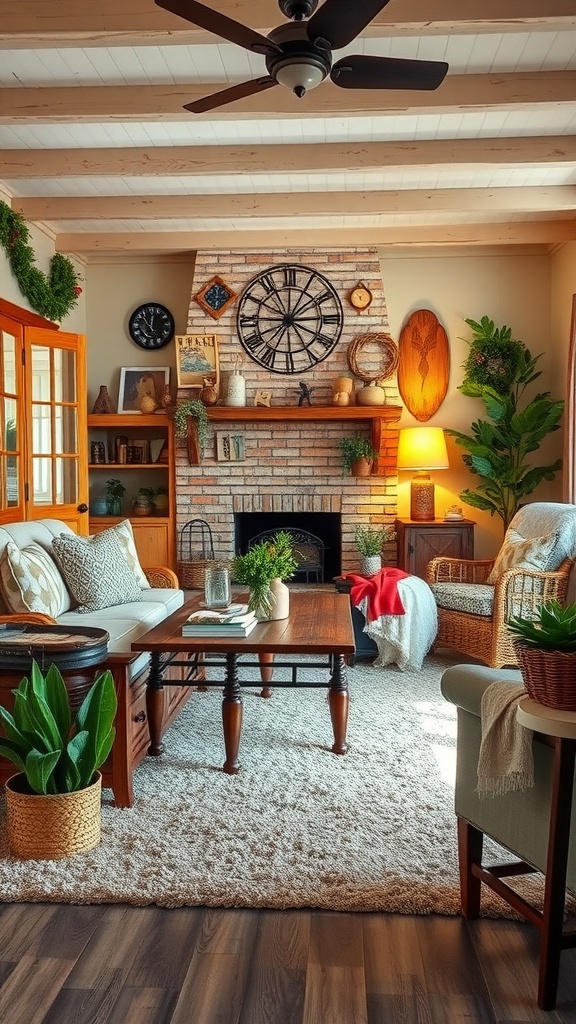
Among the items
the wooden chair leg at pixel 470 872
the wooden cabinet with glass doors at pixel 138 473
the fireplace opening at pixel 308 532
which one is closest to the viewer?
the wooden chair leg at pixel 470 872

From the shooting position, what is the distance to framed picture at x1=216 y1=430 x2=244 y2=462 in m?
6.77

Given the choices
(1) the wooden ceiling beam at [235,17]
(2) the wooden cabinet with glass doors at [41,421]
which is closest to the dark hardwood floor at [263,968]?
(1) the wooden ceiling beam at [235,17]

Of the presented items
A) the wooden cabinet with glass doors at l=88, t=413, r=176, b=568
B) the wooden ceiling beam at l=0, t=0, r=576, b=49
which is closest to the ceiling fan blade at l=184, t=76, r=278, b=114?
the wooden ceiling beam at l=0, t=0, r=576, b=49

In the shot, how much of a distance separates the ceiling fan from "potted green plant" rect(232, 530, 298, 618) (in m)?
→ 1.79

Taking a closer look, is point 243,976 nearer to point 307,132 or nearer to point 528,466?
point 307,132

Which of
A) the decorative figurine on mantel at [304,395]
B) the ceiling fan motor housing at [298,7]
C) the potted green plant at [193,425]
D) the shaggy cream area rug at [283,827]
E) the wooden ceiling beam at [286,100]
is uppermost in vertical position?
the wooden ceiling beam at [286,100]

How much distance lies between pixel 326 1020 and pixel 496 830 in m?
0.59

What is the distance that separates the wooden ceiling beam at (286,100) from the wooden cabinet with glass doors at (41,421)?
123 cm

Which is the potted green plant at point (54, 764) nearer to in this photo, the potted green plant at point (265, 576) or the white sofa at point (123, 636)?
the white sofa at point (123, 636)

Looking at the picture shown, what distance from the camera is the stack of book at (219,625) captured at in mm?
3248

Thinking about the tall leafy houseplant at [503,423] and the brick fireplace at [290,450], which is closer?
the tall leafy houseplant at [503,423]

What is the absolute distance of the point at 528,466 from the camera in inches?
254

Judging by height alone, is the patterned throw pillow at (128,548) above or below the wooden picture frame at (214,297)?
below

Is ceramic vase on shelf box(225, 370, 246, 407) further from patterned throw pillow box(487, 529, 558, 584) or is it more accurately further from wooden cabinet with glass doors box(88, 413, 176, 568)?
patterned throw pillow box(487, 529, 558, 584)
